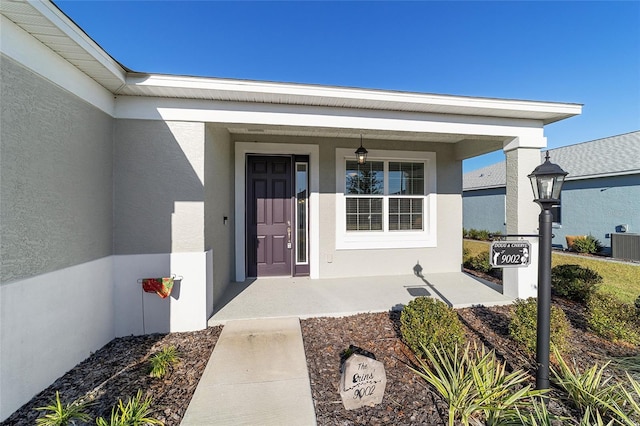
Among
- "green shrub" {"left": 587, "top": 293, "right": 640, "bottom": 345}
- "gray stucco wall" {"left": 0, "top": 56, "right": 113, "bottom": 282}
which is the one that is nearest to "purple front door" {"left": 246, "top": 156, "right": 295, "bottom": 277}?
"gray stucco wall" {"left": 0, "top": 56, "right": 113, "bottom": 282}

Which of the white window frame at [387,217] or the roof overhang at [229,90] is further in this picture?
the white window frame at [387,217]

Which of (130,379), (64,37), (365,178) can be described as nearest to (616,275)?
(365,178)

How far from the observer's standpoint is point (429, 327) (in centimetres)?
258

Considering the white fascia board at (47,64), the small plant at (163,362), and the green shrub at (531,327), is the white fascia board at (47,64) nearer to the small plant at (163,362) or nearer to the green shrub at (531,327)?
the small plant at (163,362)

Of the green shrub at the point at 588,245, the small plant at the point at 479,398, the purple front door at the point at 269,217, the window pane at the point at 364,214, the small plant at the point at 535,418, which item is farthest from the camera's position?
the green shrub at the point at 588,245

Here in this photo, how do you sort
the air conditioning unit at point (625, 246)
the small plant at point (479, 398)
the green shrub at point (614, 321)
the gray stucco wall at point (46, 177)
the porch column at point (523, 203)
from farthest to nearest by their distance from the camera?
1. the air conditioning unit at point (625, 246)
2. the porch column at point (523, 203)
3. the green shrub at point (614, 321)
4. the gray stucco wall at point (46, 177)
5. the small plant at point (479, 398)

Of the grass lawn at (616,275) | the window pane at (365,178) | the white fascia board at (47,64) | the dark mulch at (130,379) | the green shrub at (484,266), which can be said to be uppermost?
the white fascia board at (47,64)

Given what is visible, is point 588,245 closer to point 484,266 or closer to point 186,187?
point 484,266

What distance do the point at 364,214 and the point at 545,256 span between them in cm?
355

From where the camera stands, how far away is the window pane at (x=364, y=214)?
545 cm

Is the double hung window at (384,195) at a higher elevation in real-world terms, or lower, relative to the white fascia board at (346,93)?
lower

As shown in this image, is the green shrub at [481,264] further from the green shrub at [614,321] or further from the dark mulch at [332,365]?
the green shrub at [614,321]

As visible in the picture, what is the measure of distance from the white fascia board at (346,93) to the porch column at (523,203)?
1.79ft

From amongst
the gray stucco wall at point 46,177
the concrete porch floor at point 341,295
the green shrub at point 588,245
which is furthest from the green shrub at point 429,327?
the green shrub at point 588,245
